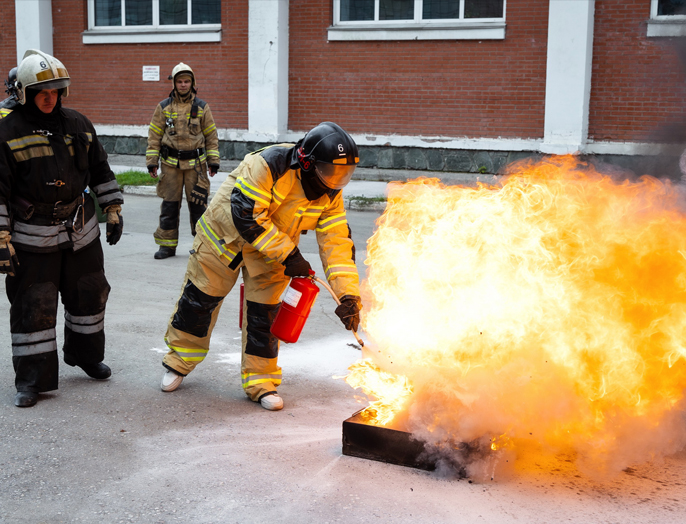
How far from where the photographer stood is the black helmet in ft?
13.7

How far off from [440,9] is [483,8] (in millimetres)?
832

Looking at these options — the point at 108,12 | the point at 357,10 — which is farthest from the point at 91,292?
the point at 108,12

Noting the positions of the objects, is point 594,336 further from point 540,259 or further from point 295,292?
point 295,292

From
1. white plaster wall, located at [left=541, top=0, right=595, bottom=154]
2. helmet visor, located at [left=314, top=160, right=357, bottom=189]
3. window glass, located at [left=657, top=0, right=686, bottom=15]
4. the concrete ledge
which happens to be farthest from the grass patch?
helmet visor, located at [left=314, top=160, right=357, bottom=189]

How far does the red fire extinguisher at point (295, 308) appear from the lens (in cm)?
434

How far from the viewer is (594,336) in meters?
3.82

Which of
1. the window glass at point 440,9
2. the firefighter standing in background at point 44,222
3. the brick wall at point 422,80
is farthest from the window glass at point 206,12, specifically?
the firefighter standing in background at point 44,222

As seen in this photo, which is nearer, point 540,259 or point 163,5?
point 540,259

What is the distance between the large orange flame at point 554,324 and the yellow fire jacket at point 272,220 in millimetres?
641

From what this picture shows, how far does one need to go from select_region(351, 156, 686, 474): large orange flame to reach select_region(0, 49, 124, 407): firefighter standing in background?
215 centimetres

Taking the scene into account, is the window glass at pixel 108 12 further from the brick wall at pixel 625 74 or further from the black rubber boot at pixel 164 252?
the brick wall at pixel 625 74

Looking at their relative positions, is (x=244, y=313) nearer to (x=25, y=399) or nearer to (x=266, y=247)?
(x=266, y=247)

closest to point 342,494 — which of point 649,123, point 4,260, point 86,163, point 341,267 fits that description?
point 341,267

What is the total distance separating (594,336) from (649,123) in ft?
34.1
